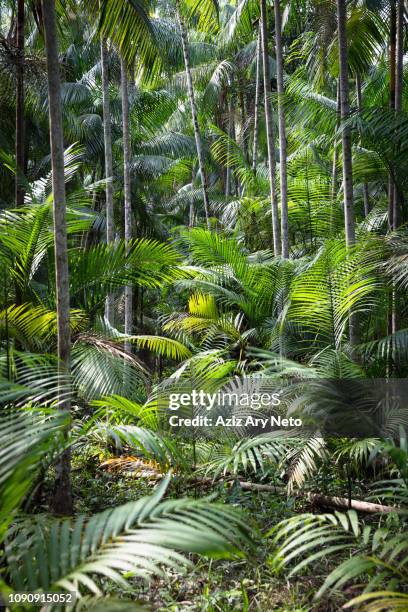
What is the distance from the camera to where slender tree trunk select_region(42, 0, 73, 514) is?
3459mm

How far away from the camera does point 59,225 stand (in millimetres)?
3572

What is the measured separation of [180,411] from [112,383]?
557mm

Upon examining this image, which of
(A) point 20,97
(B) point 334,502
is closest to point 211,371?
(B) point 334,502

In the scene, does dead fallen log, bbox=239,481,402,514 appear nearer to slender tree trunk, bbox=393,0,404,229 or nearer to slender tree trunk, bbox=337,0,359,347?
slender tree trunk, bbox=337,0,359,347

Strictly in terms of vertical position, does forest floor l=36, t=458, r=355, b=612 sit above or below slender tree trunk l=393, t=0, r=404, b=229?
below

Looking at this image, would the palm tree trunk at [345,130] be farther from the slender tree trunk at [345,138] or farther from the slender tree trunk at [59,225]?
the slender tree trunk at [59,225]

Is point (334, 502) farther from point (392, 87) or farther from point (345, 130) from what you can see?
point (392, 87)

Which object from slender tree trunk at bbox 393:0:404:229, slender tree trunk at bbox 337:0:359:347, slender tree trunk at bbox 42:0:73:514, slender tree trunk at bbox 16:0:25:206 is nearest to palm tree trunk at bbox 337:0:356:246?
slender tree trunk at bbox 337:0:359:347

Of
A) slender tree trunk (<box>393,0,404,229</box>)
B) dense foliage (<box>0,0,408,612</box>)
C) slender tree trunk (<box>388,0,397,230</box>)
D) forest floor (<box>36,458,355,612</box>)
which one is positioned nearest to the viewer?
dense foliage (<box>0,0,408,612</box>)

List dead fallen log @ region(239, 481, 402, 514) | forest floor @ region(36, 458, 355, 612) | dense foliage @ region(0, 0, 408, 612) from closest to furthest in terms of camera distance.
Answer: dense foliage @ region(0, 0, 408, 612)
forest floor @ region(36, 458, 355, 612)
dead fallen log @ region(239, 481, 402, 514)

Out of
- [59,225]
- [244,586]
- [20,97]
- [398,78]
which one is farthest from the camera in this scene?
[398,78]

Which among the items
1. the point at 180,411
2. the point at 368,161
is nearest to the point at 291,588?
the point at 180,411

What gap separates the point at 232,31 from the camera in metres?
9.52

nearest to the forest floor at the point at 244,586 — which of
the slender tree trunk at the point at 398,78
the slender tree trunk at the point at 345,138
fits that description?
the slender tree trunk at the point at 345,138
